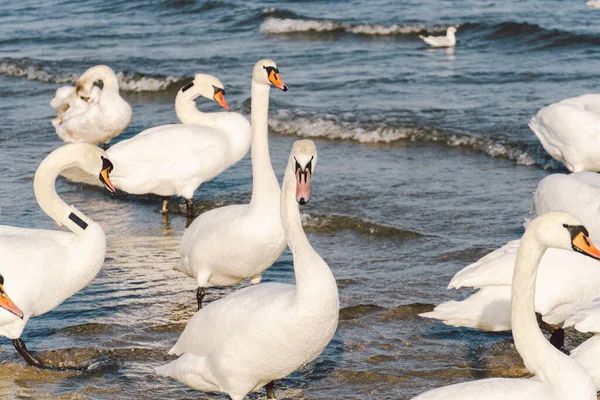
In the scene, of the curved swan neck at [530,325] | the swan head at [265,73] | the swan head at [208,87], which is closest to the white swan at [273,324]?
the curved swan neck at [530,325]

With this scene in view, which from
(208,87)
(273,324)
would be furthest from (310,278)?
(208,87)

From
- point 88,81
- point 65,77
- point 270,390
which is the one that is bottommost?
point 65,77

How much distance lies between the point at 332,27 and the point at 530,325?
57.6ft

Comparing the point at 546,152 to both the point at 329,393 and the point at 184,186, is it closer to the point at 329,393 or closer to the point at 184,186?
the point at 184,186

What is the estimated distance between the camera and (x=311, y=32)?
857 inches

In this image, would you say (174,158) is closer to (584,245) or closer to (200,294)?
(200,294)

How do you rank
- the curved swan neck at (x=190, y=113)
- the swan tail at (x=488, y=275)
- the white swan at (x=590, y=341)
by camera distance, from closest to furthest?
the white swan at (x=590, y=341), the swan tail at (x=488, y=275), the curved swan neck at (x=190, y=113)

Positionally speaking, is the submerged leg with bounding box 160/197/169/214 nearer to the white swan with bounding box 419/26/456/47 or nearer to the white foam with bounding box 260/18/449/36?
the white swan with bounding box 419/26/456/47

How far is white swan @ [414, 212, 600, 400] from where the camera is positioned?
168 inches

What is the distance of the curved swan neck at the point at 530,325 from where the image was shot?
4395 millimetres

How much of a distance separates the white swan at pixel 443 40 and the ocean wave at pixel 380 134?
17.7 feet

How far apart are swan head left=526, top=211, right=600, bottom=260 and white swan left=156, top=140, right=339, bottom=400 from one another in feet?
3.32

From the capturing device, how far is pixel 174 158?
32.4 ft

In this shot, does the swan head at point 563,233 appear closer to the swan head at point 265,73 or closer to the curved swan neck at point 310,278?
the curved swan neck at point 310,278
